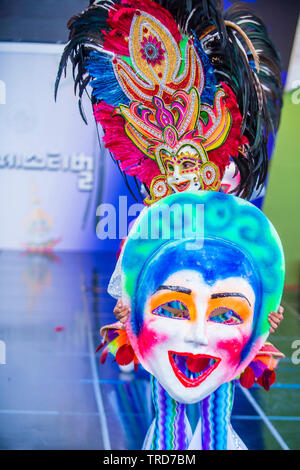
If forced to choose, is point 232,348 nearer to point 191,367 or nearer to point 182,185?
point 191,367

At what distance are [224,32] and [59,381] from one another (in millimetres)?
2156

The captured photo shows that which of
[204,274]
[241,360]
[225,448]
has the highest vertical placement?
[204,274]

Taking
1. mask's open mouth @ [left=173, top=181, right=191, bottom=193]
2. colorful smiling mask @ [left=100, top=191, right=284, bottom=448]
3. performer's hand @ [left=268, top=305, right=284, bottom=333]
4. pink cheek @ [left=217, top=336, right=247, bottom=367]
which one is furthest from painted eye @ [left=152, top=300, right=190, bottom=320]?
mask's open mouth @ [left=173, top=181, right=191, bottom=193]

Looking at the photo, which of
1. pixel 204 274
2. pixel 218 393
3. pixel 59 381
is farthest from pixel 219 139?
pixel 59 381

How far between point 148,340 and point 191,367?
203 mm

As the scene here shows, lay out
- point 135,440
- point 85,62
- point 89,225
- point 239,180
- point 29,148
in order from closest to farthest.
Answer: point 85,62
point 239,180
point 135,440
point 29,148
point 89,225

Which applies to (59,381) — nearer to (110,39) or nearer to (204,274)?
(204,274)

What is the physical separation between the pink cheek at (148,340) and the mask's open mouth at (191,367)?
6cm

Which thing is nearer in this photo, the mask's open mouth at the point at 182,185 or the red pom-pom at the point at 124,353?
the mask's open mouth at the point at 182,185

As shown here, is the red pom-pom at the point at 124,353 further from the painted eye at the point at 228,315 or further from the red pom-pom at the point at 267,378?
the red pom-pom at the point at 267,378

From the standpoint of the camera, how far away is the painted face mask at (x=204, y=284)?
7.53 ft

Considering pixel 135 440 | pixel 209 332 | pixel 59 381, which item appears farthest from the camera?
pixel 59 381

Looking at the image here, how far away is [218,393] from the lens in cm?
250

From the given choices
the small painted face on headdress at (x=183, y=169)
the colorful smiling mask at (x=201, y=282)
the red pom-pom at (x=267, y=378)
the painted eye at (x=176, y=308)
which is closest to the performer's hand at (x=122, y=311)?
the colorful smiling mask at (x=201, y=282)
